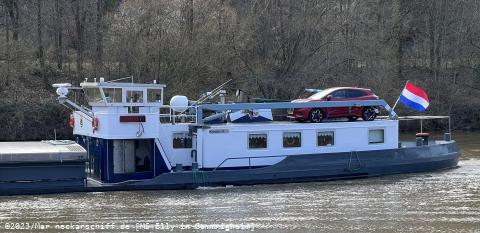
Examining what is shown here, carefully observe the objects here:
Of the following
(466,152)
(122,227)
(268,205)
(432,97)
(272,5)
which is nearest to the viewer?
(122,227)

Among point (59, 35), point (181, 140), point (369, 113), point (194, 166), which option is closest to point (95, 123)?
point (181, 140)

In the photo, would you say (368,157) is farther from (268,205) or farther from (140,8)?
(140,8)

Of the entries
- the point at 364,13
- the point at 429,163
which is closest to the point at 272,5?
the point at 364,13

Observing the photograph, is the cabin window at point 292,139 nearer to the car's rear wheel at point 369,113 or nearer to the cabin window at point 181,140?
the car's rear wheel at point 369,113

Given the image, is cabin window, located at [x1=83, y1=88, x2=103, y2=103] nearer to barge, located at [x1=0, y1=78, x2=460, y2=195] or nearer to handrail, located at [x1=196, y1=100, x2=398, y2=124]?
barge, located at [x1=0, y1=78, x2=460, y2=195]

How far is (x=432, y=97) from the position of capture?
4928 centimetres

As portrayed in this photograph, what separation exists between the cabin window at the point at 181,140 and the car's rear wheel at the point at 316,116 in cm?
420

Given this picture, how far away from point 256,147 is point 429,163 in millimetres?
6799

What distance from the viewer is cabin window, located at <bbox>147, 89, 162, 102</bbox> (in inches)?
906

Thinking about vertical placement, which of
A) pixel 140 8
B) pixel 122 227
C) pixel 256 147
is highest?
pixel 140 8

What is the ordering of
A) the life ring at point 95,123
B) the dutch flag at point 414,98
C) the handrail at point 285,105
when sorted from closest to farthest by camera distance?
the life ring at point 95,123
the handrail at point 285,105
the dutch flag at point 414,98

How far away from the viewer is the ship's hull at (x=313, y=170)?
22453 millimetres

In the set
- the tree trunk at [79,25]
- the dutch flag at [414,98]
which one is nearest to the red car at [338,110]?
the dutch flag at [414,98]

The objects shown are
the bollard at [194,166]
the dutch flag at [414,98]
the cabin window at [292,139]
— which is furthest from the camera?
the dutch flag at [414,98]
